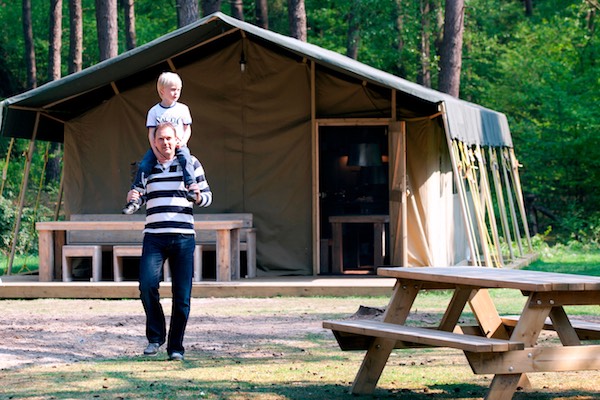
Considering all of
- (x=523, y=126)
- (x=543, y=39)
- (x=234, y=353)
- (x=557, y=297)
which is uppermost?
(x=543, y=39)

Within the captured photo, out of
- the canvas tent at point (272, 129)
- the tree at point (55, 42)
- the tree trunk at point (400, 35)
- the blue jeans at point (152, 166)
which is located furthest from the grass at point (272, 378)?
the tree trunk at point (400, 35)

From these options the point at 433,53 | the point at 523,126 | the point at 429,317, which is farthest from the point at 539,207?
the point at 429,317

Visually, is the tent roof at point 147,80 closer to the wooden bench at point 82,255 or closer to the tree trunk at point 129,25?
the wooden bench at point 82,255

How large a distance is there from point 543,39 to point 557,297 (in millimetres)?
24272

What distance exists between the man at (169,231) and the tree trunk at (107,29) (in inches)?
599

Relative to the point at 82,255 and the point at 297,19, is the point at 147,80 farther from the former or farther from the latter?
the point at 297,19

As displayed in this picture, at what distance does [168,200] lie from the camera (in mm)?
6980

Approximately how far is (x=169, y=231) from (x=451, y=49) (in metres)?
15.2

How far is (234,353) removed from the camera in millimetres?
7500

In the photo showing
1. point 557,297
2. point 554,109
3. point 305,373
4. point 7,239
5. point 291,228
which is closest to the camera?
point 557,297

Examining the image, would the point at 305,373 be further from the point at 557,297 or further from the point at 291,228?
the point at 291,228

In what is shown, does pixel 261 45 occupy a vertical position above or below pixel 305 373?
above

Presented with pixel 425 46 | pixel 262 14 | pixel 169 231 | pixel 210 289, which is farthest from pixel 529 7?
pixel 169 231

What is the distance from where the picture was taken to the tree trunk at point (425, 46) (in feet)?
102
